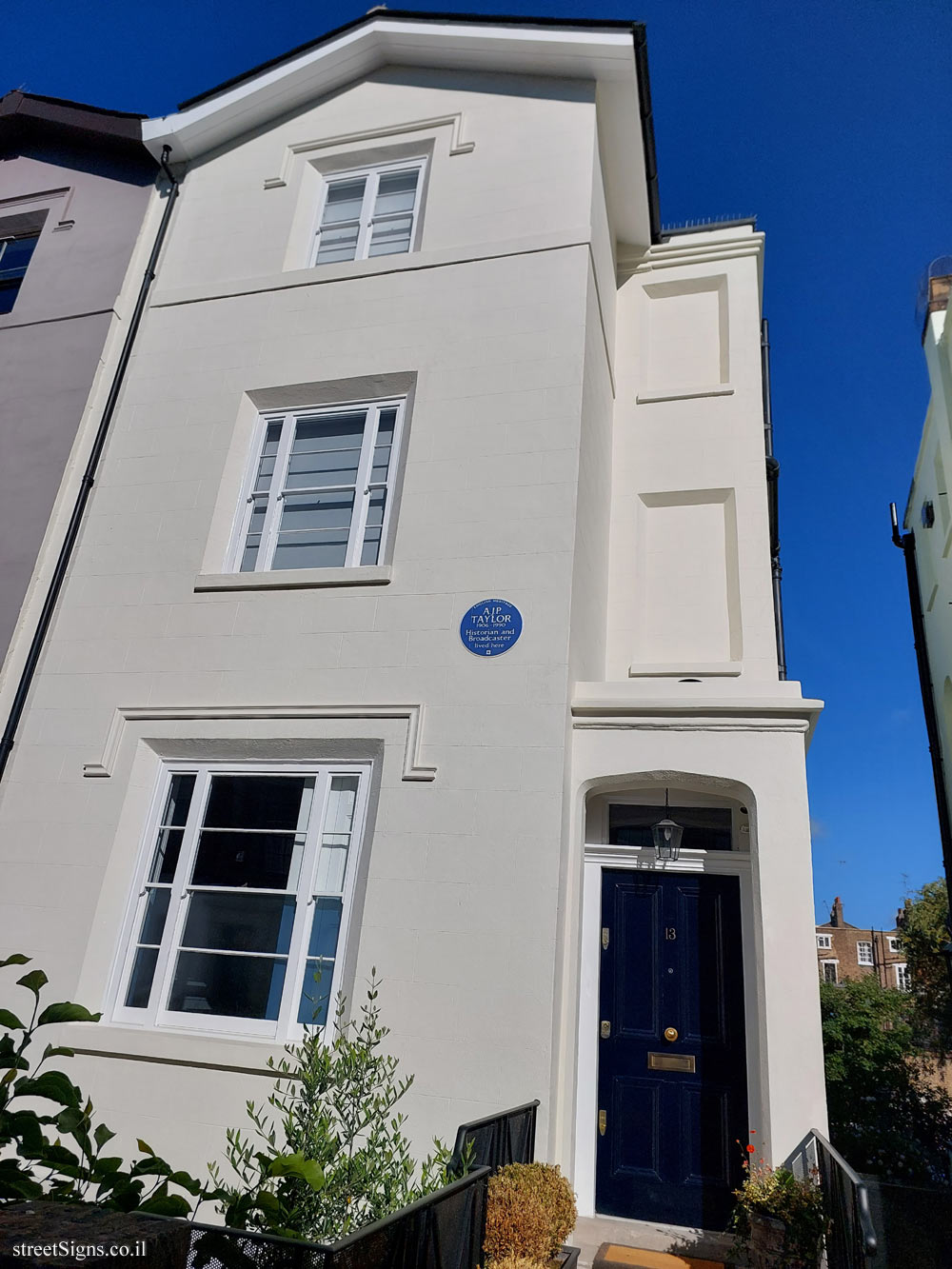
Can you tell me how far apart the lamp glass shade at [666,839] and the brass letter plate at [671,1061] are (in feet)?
4.97

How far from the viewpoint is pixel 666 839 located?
7.29m

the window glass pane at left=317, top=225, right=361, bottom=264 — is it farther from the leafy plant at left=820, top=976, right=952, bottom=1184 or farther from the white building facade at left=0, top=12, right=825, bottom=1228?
the leafy plant at left=820, top=976, right=952, bottom=1184

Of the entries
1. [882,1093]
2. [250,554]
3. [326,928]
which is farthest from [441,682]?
[882,1093]

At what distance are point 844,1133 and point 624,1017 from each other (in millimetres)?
8957

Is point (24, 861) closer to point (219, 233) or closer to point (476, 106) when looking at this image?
point (219, 233)

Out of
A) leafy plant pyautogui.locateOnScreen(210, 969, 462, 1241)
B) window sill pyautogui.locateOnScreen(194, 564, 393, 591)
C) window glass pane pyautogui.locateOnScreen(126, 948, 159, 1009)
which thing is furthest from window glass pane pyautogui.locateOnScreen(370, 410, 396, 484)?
leafy plant pyautogui.locateOnScreen(210, 969, 462, 1241)

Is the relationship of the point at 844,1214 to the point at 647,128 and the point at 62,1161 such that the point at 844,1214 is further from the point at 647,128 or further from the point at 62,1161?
the point at 647,128

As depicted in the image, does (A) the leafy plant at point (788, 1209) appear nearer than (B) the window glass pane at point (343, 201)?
Yes

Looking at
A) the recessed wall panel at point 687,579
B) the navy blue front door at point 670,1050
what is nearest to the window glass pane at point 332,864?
the navy blue front door at point 670,1050

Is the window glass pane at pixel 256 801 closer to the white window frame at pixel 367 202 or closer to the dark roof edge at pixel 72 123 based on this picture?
the white window frame at pixel 367 202

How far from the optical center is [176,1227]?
A: 1868 mm

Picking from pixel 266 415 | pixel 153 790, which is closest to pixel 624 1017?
pixel 153 790

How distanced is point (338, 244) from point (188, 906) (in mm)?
7376

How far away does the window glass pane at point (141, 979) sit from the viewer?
6.56 metres
